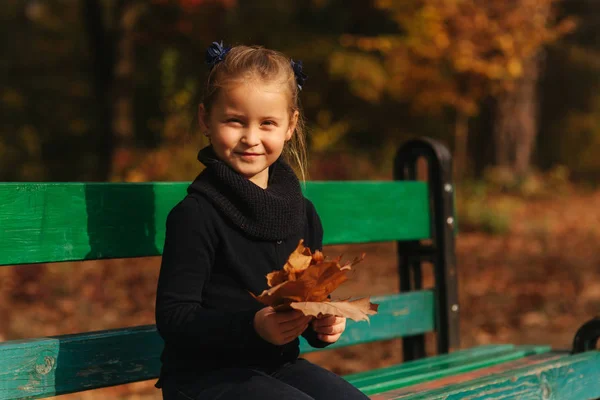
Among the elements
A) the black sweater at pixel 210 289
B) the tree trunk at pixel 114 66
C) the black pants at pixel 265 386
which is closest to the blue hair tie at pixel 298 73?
the black sweater at pixel 210 289

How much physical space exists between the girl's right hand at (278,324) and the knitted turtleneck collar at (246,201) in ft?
1.08

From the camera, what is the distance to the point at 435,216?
4.06 m

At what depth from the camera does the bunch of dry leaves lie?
2.02 meters

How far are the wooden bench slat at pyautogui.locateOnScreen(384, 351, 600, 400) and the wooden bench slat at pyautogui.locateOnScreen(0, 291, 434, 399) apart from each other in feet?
2.43

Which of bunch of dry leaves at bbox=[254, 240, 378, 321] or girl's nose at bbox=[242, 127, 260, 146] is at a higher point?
girl's nose at bbox=[242, 127, 260, 146]

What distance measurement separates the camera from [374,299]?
352 cm

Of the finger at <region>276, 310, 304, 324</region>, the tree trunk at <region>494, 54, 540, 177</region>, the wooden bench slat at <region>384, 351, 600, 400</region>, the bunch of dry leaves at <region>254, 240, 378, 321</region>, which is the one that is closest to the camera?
the bunch of dry leaves at <region>254, 240, 378, 321</region>

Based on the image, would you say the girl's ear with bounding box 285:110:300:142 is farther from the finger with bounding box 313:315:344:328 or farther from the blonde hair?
the finger with bounding box 313:315:344:328

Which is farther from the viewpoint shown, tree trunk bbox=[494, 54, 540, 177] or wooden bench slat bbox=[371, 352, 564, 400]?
tree trunk bbox=[494, 54, 540, 177]

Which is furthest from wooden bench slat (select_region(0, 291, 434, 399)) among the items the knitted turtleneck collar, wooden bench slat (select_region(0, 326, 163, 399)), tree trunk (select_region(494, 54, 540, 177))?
tree trunk (select_region(494, 54, 540, 177))

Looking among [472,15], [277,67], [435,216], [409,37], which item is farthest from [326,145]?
[277,67]

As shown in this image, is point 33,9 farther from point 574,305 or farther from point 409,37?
point 574,305

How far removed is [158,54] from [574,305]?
46.8 ft

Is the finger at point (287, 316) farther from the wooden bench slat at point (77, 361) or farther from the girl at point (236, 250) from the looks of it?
the wooden bench slat at point (77, 361)
